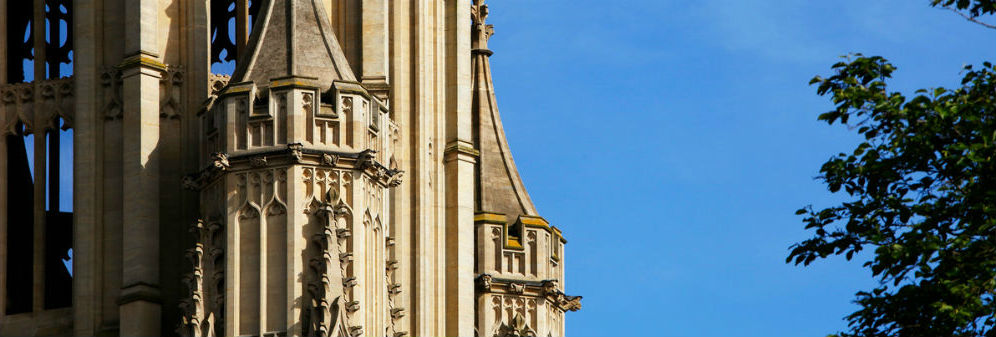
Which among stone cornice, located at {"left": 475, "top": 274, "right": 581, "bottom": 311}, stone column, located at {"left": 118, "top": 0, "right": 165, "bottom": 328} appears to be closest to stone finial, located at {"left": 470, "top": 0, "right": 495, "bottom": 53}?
stone cornice, located at {"left": 475, "top": 274, "right": 581, "bottom": 311}

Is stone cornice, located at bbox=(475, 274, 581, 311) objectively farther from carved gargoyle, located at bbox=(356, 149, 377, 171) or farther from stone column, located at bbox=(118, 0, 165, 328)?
carved gargoyle, located at bbox=(356, 149, 377, 171)

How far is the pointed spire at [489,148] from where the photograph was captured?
59.7 m

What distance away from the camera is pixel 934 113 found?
34.8 metres

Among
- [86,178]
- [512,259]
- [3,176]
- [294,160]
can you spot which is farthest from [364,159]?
[512,259]

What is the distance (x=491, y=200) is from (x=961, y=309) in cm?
2680

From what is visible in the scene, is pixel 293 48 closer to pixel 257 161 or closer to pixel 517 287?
pixel 257 161

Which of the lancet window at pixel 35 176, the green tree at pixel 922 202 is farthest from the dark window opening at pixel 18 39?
the green tree at pixel 922 202

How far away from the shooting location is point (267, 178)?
160 feet

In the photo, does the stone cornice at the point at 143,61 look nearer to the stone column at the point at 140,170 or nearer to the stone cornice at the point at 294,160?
the stone column at the point at 140,170

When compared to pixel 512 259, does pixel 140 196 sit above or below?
below

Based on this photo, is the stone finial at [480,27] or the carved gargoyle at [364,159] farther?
the stone finial at [480,27]

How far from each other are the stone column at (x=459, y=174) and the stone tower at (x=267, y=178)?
44mm

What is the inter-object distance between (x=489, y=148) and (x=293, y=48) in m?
11.7

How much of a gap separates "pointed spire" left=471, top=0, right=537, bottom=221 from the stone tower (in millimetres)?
42
